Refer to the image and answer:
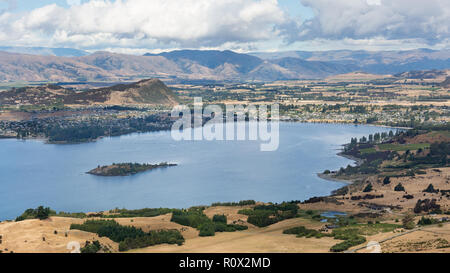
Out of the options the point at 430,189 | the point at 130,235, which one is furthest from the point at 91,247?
the point at 430,189

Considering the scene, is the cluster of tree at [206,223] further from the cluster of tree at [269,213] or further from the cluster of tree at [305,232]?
the cluster of tree at [305,232]

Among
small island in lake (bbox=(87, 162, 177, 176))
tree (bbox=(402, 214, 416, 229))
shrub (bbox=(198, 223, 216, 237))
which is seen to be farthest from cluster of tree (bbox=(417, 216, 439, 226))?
small island in lake (bbox=(87, 162, 177, 176))

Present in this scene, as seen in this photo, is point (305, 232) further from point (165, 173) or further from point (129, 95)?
point (129, 95)

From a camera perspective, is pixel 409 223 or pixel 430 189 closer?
pixel 409 223

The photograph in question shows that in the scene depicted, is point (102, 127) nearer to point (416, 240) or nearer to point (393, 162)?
point (393, 162)

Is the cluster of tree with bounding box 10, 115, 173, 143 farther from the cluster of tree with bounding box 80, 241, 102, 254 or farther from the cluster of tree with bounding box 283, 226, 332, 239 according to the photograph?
the cluster of tree with bounding box 80, 241, 102, 254

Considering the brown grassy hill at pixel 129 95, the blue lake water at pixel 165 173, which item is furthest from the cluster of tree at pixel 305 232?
the brown grassy hill at pixel 129 95
